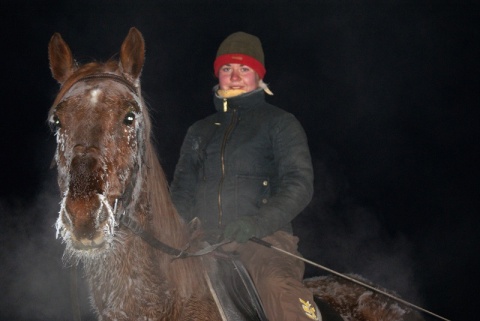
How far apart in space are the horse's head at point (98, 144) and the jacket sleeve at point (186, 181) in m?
0.80

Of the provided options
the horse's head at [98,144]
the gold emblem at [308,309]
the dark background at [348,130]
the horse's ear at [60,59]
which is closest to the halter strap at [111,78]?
the horse's head at [98,144]

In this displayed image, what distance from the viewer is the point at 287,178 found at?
249 centimetres

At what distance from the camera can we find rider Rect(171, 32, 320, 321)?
2.24 meters

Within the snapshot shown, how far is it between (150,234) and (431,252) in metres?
11.4

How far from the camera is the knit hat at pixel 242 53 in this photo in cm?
309

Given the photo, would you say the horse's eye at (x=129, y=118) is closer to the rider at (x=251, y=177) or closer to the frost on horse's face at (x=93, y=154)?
the frost on horse's face at (x=93, y=154)

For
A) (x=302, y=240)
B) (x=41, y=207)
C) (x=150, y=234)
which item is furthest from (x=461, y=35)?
(x=150, y=234)

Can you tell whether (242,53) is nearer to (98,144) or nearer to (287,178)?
(287,178)

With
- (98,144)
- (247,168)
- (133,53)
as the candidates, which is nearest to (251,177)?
(247,168)

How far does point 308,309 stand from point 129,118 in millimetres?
1245

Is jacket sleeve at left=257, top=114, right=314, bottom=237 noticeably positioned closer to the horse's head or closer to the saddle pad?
the saddle pad

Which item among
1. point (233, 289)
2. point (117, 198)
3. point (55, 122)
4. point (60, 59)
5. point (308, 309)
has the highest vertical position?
point (60, 59)

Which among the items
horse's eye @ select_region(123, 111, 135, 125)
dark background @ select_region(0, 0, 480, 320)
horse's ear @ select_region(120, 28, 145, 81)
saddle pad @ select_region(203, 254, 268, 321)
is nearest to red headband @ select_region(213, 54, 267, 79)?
horse's ear @ select_region(120, 28, 145, 81)

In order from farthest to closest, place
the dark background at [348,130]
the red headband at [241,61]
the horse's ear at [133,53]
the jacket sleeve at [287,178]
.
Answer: the dark background at [348,130] < the red headband at [241,61] < the jacket sleeve at [287,178] < the horse's ear at [133,53]
